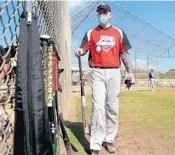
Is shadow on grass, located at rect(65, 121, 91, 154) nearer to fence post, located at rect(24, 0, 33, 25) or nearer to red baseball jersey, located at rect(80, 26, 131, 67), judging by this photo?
red baseball jersey, located at rect(80, 26, 131, 67)

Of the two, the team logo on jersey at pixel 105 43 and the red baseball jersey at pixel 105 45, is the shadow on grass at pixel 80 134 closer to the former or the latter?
the red baseball jersey at pixel 105 45

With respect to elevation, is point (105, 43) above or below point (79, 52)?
above

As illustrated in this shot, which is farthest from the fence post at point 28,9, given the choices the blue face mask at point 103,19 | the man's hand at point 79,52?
the blue face mask at point 103,19

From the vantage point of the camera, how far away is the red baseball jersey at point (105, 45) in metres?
4.99

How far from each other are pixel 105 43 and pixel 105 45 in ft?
0.08

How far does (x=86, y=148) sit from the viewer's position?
523 cm

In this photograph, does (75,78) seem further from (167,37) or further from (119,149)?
(119,149)

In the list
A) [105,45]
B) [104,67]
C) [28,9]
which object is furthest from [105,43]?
[28,9]

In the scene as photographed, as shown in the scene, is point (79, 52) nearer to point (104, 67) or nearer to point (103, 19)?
point (104, 67)

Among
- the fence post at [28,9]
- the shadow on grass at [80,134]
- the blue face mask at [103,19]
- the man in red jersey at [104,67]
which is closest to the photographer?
the fence post at [28,9]

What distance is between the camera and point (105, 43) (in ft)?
16.4

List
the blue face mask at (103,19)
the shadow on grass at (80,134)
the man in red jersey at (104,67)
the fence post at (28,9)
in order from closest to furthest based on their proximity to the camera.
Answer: the fence post at (28,9)
the man in red jersey at (104,67)
the blue face mask at (103,19)
the shadow on grass at (80,134)

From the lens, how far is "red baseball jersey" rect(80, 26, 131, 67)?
499cm

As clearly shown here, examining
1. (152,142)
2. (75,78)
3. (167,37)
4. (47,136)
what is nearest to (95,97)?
(152,142)
